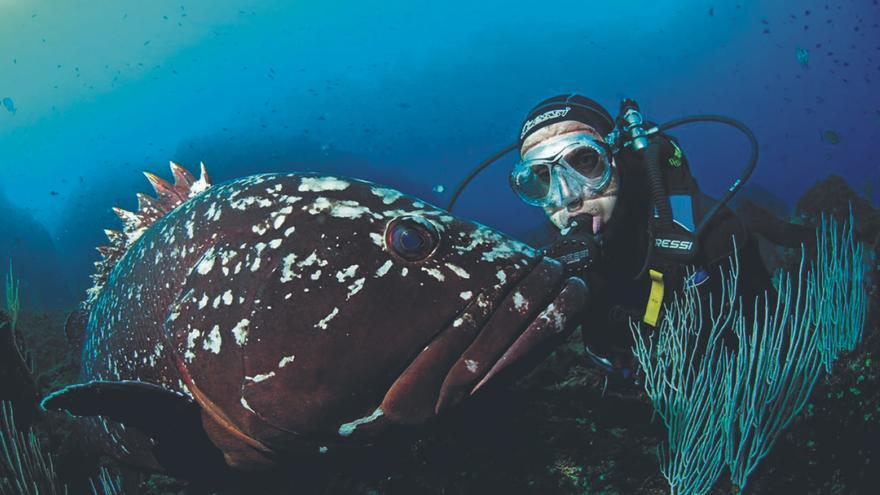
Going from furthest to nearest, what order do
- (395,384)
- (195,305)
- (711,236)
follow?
(711,236)
(195,305)
(395,384)

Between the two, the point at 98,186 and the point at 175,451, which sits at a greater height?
the point at 98,186

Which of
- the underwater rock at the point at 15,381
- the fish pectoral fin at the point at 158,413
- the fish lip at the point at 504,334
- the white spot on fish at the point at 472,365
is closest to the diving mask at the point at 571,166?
the fish lip at the point at 504,334

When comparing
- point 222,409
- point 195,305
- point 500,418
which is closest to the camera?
point 222,409

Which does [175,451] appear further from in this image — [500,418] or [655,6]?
[655,6]

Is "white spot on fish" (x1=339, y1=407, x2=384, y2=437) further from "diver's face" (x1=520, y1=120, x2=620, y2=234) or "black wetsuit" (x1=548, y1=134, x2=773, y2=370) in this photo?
"diver's face" (x1=520, y1=120, x2=620, y2=234)

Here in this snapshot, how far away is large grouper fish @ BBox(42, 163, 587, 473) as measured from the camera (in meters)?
1.94

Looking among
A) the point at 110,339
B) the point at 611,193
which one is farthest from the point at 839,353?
the point at 110,339

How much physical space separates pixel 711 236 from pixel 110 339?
187 inches

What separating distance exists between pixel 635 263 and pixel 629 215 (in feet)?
1.64

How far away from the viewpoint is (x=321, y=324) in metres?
2.00

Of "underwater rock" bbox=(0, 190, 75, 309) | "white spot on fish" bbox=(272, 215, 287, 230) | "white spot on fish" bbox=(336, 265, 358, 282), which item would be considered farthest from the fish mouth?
"underwater rock" bbox=(0, 190, 75, 309)

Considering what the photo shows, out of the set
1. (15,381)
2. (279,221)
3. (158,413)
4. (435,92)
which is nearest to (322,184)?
(279,221)

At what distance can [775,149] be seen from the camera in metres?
88.1

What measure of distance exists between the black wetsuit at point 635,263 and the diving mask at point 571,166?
→ 0.94ft
